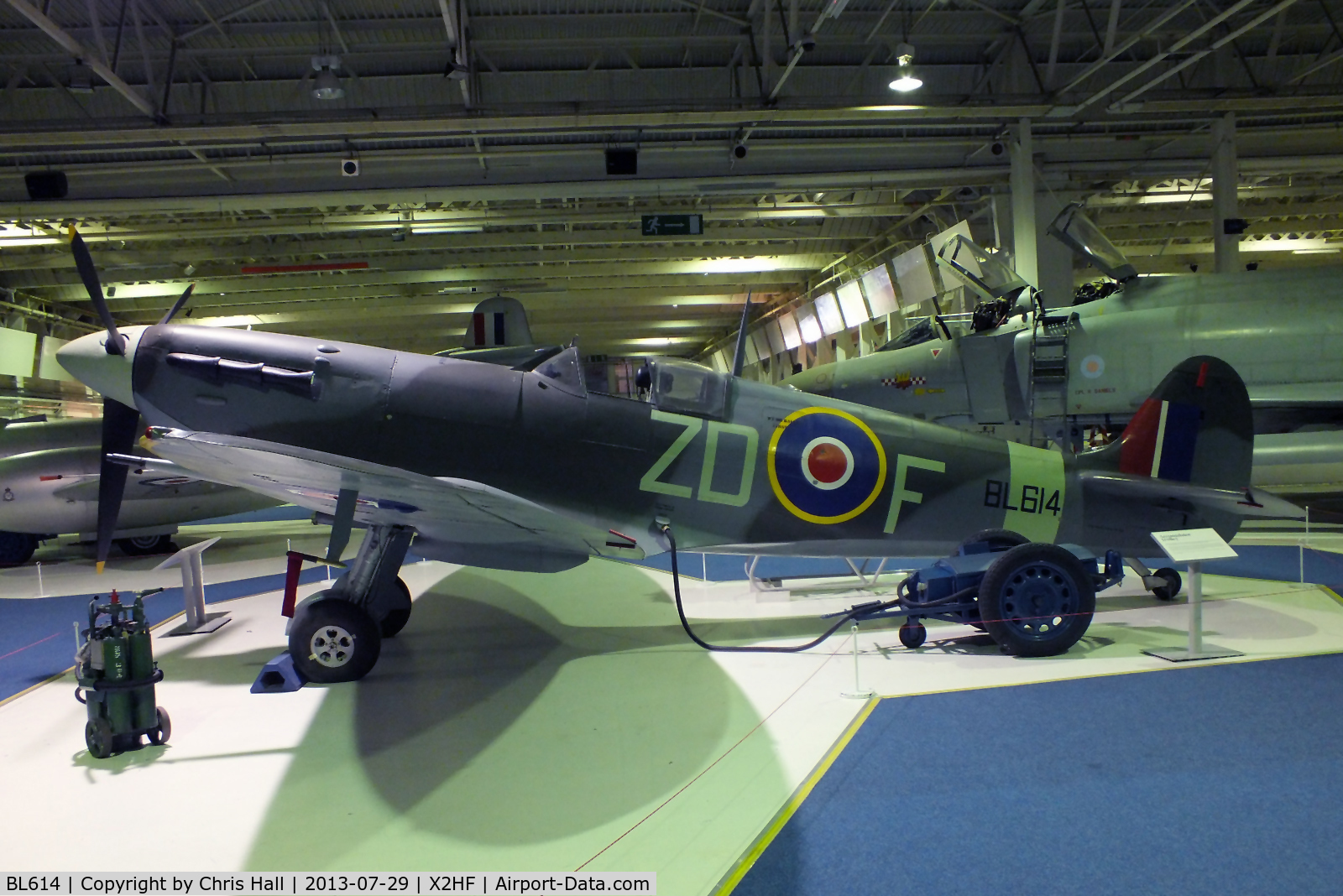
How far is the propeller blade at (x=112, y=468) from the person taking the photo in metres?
4.56

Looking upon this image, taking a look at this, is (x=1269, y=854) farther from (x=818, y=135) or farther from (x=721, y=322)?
(x=721, y=322)

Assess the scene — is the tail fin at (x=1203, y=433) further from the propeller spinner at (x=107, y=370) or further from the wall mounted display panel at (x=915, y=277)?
the wall mounted display panel at (x=915, y=277)

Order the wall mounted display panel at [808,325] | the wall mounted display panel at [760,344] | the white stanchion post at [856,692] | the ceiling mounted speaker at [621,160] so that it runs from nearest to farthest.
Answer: the white stanchion post at [856,692], the ceiling mounted speaker at [621,160], the wall mounted display panel at [808,325], the wall mounted display panel at [760,344]

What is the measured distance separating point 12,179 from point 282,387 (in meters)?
10.1

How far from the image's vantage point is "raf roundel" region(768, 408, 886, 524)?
4867 millimetres

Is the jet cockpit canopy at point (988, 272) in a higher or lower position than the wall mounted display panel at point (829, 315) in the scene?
lower

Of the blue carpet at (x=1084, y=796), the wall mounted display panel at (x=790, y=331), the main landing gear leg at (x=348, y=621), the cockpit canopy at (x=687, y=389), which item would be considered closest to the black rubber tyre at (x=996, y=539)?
the blue carpet at (x=1084, y=796)

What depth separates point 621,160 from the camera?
10.2 metres

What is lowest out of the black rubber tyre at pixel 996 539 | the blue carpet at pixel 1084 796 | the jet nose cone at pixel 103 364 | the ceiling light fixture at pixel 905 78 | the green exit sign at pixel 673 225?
the blue carpet at pixel 1084 796

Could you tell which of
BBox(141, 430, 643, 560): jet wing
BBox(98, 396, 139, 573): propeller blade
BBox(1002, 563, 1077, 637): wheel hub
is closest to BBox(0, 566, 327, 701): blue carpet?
BBox(98, 396, 139, 573): propeller blade

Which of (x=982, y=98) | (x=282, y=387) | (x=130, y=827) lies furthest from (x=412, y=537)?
(x=982, y=98)

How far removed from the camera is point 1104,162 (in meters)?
12.0

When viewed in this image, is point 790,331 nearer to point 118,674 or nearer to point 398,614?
point 398,614

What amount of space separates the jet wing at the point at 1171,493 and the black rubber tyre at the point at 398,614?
16.0 ft
